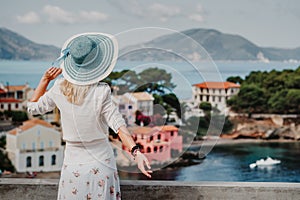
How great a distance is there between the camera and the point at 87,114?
1.25 m

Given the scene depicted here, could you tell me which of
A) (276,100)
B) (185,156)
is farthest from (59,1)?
(276,100)

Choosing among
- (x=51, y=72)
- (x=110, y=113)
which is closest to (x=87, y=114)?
(x=110, y=113)

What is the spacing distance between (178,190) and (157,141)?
20 centimetres

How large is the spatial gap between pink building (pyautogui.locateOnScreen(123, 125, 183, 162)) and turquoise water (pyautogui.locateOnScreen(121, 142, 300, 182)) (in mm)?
2274

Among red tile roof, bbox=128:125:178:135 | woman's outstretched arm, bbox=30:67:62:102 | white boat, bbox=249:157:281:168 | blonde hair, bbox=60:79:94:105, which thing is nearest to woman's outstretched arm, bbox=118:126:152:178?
blonde hair, bbox=60:79:94:105

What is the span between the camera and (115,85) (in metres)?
1.75

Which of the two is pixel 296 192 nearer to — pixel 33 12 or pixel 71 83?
pixel 71 83

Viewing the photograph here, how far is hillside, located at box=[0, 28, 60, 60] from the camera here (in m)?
3.93

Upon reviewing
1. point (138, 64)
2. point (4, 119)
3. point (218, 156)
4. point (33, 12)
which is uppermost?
point (33, 12)

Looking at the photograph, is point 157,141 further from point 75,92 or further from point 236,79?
point 236,79

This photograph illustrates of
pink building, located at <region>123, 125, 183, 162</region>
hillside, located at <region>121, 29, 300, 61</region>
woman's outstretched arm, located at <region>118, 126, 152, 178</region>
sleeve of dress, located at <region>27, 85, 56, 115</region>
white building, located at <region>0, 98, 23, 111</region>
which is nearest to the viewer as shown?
woman's outstretched arm, located at <region>118, 126, 152, 178</region>

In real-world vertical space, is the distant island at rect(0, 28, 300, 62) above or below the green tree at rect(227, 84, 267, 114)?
→ above

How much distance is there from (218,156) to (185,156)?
324mm

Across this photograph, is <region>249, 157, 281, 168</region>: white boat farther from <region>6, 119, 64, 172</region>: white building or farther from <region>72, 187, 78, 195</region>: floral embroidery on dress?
<region>72, 187, 78, 195</region>: floral embroidery on dress
